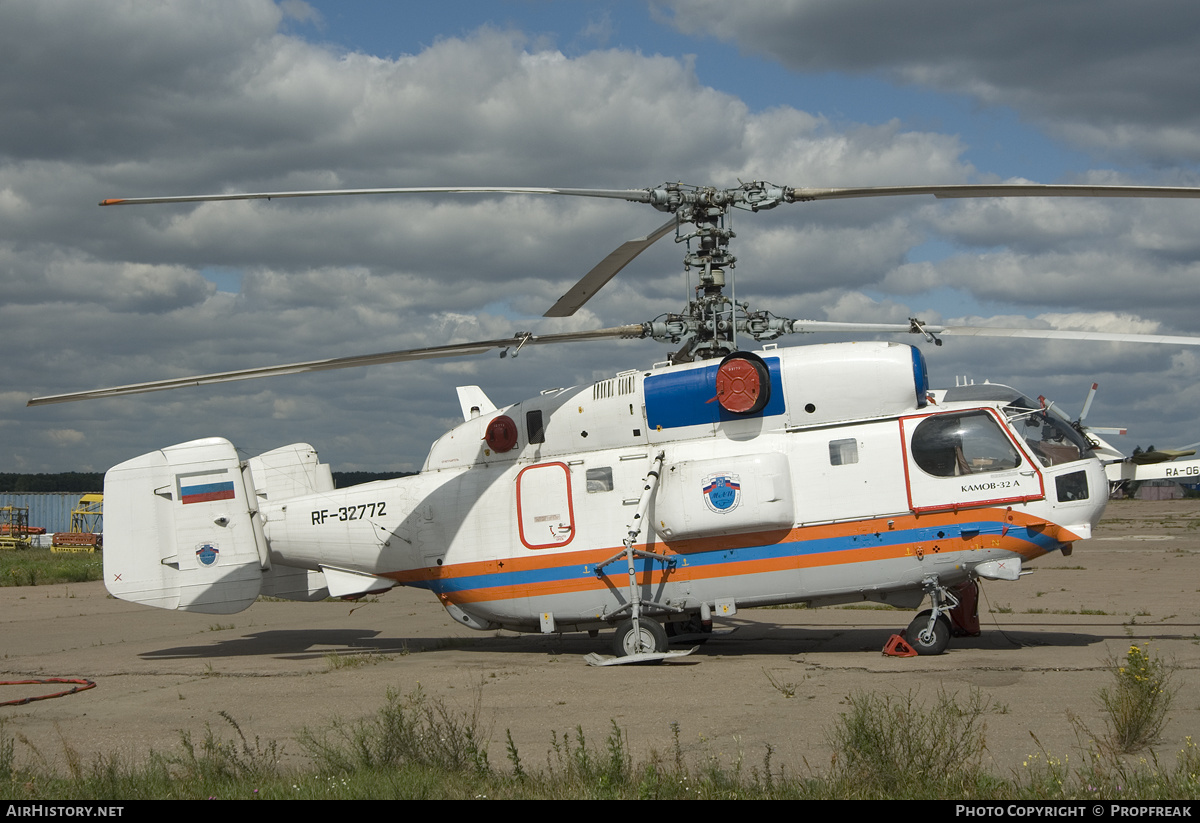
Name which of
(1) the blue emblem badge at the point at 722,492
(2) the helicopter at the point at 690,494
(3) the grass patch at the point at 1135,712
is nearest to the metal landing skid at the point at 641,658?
(2) the helicopter at the point at 690,494

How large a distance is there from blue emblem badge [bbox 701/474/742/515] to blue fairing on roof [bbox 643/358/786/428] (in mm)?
933

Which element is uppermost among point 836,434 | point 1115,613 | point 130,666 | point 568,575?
point 836,434

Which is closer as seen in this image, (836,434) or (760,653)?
(836,434)

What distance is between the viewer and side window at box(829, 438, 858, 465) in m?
13.0

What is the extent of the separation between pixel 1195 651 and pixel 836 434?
530cm

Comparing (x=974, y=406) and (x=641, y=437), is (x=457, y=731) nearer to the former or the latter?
(x=641, y=437)

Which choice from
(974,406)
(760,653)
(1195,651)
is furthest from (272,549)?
(1195,651)

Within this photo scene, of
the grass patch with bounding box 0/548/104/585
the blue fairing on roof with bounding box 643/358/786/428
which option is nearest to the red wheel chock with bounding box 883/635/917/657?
the blue fairing on roof with bounding box 643/358/786/428

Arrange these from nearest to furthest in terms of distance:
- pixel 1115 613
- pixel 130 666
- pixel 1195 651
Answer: pixel 1195 651 < pixel 130 666 < pixel 1115 613

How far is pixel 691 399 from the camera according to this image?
13633mm

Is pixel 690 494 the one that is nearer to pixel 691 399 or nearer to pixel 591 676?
pixel 691 399

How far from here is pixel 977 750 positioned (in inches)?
A: 271

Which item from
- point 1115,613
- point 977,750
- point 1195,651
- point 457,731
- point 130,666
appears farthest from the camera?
point 1115,613

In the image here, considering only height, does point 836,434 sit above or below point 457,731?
above
